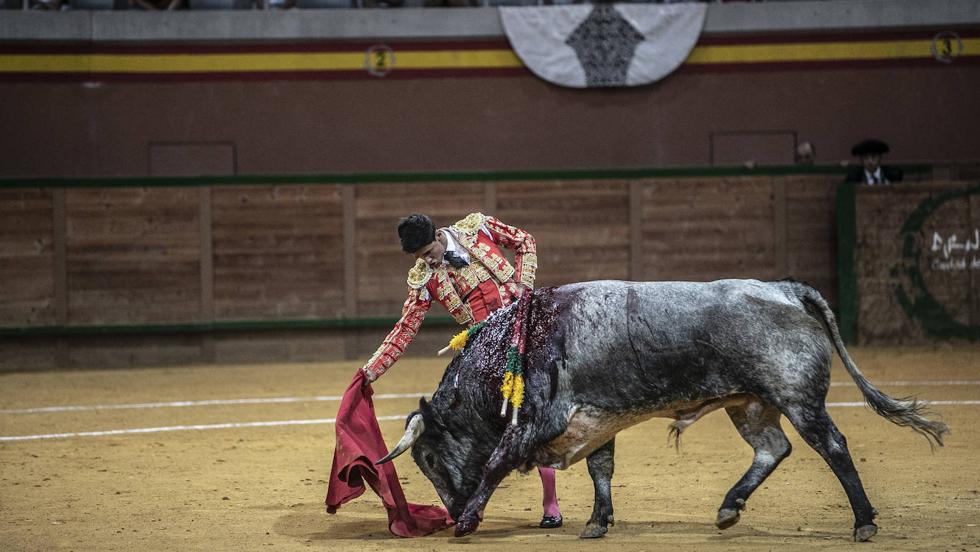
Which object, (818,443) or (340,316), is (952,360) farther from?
(818,443)

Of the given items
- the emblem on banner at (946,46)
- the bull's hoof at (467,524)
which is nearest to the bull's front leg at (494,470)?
the bull's hoof at (467,524)

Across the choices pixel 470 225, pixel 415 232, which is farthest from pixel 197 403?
pixel 415 232

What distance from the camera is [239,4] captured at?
15117 mm

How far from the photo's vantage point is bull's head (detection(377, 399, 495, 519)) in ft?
20.1

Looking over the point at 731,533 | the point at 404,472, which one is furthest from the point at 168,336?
the point at 731,533

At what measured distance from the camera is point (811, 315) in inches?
229

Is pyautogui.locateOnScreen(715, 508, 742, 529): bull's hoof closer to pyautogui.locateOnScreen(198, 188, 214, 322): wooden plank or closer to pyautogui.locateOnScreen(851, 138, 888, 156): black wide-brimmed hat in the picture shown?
pyautogui.locateOnScreen(851, 138, 888, 156): black wide-brimmed hat

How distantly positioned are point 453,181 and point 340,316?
6.09 feet

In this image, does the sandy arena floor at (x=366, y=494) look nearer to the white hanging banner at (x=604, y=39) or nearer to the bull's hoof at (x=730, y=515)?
the bull's hoof at (x=730, y=515)

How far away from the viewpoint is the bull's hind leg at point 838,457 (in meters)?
5.62

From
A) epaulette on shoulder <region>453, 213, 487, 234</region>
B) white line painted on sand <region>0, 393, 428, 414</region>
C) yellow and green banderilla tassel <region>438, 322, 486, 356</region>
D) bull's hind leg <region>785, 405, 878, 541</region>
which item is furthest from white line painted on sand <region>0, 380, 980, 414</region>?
bull's hind leg <region>785, 405, 878, 541</region>

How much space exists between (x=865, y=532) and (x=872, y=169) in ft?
29.0

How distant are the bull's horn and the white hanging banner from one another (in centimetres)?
967

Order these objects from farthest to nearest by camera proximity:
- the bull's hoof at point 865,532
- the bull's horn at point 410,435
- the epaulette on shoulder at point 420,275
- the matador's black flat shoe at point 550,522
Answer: the epaulette on shoulder at point 420,275, the matador's black flat shoe at point 550,522, the bull's horn at point 410,435, the bull's hoof at point 865,532
